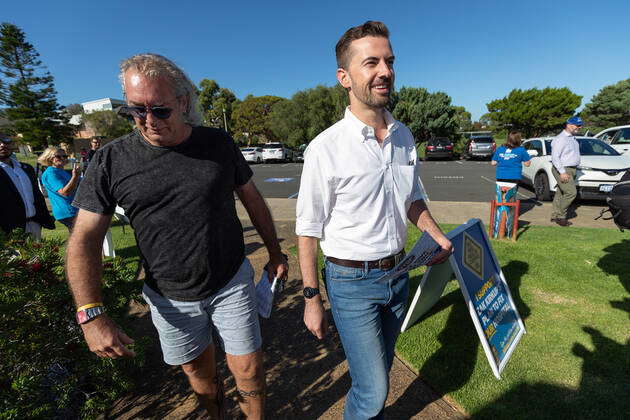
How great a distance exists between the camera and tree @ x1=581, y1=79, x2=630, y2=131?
5345 centimetres

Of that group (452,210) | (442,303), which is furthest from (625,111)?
(442,303)

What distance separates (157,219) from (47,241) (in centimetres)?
120

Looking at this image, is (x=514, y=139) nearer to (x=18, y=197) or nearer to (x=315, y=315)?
(x=315, y=315)

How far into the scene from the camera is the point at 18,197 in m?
3.84

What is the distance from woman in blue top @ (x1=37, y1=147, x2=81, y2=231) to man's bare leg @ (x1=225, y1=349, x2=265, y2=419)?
4163mm

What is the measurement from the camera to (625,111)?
5319 cm

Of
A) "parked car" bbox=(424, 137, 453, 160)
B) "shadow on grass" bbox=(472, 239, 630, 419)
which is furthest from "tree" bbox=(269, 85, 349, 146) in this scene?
"shadow on grass" bbox=(472, 239, 630, 419)

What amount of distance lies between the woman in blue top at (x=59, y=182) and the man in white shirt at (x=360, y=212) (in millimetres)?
4491

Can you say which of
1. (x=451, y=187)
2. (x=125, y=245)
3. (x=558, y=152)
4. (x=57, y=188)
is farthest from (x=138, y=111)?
(x=451, y=187)

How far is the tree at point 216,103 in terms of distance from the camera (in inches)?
2000

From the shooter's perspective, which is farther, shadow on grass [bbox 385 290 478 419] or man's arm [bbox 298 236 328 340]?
shadow on grass [bbox 385 290 478 419]

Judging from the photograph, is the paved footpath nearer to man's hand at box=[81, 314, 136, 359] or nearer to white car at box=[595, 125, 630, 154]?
man's hand at box=[81, 314, 136, 359]

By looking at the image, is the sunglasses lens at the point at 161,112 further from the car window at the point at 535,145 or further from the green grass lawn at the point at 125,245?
the car window at the point at 535,145

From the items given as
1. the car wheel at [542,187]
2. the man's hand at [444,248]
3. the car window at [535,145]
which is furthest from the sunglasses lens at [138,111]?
the car window at [535,145]
